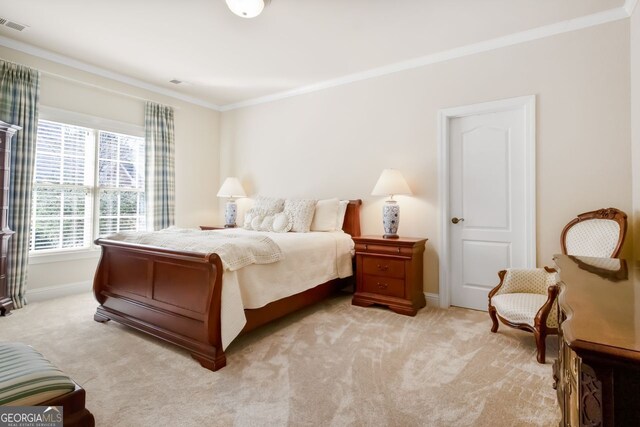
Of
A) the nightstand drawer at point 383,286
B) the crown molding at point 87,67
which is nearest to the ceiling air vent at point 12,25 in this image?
the crown molding at point 87,67

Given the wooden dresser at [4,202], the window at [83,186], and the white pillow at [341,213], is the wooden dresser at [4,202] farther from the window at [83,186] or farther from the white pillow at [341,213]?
the white pillow at [341,213]

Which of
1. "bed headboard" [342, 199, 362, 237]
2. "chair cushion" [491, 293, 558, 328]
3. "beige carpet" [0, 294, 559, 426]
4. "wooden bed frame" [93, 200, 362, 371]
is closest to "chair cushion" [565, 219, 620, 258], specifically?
"chair cushion" [491, 293, 558, 328]

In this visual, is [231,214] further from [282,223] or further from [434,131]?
[434,131]

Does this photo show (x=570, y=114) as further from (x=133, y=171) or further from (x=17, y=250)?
(x=17, y=250)

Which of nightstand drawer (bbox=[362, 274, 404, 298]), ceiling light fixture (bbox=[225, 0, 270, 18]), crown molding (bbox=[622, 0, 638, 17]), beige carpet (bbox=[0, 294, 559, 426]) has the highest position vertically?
crown molding (bbox=[622, 0, 638, 17])

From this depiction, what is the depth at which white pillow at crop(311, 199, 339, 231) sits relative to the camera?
12.8 feet

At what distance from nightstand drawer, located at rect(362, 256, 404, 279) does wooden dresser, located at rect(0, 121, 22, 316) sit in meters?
3.43

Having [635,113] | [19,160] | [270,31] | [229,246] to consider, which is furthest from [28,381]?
[635,113]

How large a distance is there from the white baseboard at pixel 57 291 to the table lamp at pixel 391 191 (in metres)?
3.65

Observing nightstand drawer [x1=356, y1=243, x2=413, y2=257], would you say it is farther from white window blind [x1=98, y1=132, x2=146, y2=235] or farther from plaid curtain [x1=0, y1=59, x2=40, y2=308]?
plaid curtain [x1=0, y1=59, x2=40, y2=308]

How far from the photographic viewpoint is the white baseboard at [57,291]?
3577 mm

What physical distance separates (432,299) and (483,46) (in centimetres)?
263

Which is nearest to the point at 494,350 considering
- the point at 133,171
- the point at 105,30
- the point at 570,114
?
the point at 570,114

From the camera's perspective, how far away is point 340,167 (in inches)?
167
